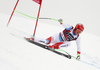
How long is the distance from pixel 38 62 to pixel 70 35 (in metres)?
1.78

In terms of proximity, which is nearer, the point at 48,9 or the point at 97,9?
the point at 48,9

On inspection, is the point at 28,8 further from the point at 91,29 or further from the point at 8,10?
the point at 91,29

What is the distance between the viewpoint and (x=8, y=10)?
32.1 m

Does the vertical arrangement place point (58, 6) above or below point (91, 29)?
above

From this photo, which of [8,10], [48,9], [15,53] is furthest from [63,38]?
[48,9]

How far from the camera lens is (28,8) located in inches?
1363

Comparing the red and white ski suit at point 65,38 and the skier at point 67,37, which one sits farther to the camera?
the red and white ski suit at point 65,38

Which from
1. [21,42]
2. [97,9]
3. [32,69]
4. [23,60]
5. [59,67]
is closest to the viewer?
[32,69]

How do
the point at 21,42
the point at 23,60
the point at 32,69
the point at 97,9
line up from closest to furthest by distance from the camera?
the point at 32,69
the point at 23,60
the point at 21,42
the point at 97,9

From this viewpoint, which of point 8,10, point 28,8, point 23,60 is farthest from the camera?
point 28,8

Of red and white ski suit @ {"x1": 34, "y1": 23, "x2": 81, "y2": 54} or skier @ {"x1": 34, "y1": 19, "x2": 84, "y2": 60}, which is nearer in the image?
skier @ {"x1": 34, "y1": 19, "x2": 84, "y2": 60}

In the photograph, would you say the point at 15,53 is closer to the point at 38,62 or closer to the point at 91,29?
the point at 38,62

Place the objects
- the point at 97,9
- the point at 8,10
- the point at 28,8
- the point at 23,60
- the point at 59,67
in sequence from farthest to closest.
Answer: the point at 97,9 → the point at 28,8 → the point at 8,10 → the point at 59,67 → the point at 23,60

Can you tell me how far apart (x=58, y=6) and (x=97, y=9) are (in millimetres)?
9078
